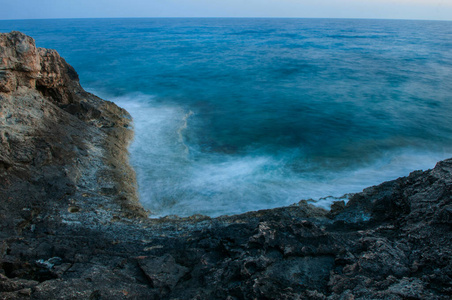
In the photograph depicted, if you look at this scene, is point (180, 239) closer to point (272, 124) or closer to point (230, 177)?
point (230, 177)

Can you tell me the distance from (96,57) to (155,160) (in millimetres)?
20568

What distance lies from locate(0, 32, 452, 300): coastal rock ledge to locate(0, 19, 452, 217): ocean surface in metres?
1.42

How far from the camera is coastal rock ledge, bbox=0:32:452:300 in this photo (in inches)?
119

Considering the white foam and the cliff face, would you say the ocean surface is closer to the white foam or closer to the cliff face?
the white foam

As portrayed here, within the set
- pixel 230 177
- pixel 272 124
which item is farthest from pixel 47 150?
pixel 272 124

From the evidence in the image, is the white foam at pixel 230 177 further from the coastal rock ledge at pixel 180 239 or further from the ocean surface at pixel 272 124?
the coastal rock ledge at pixel 180 239

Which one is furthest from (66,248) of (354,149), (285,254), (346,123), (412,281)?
(346,123)

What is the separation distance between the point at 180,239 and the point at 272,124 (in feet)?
27.0

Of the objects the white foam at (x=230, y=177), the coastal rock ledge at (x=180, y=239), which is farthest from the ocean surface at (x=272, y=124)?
the coastal rock ledge at (x=180, y=239)

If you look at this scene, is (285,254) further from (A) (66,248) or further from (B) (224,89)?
(B) (224,89)

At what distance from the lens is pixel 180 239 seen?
4195 millimetres

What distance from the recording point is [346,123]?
38.1ft

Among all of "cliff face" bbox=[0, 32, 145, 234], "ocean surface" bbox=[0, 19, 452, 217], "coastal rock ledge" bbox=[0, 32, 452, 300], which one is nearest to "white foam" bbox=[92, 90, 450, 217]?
"ocean surface" bbox=[0, 19, 452, 217]

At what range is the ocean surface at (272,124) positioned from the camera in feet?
23.4
